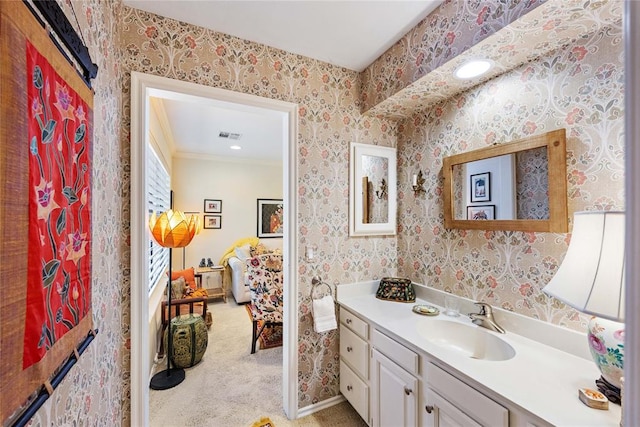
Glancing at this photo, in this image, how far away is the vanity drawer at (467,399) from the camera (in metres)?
1.01

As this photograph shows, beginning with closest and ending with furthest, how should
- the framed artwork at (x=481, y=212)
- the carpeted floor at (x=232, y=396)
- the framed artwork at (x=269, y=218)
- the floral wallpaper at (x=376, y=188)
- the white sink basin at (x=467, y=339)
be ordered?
the white sink basin at (x=467, y=339)
the framed artwork at (x=481, y=212)
the carpeted floor at (x=232, y=396)
the floral wallpaper at (x=376, y=188)
the framed artwork at (x=269, y=218)

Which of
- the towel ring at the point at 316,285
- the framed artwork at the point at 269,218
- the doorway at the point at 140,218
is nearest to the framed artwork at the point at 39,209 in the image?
the doorway at the point at 140,218

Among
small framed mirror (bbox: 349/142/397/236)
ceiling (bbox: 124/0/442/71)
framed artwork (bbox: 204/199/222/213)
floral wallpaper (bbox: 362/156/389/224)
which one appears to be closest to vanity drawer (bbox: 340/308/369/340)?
small framed mirror (bbox: 349/142/397/236)

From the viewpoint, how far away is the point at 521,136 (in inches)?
58.3

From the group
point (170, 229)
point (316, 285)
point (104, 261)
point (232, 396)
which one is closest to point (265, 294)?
point (232, 396)

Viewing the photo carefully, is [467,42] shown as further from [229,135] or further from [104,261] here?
[229,135]

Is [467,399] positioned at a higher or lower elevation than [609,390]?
lower

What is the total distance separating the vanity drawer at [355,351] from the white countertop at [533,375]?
0.28m

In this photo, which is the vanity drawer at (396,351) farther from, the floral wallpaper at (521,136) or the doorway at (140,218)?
the doorway at (140,218)

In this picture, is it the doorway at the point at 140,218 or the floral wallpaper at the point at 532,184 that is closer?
the floral wallpaper at the point at 532,184

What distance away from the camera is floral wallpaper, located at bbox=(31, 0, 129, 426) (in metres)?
0.85

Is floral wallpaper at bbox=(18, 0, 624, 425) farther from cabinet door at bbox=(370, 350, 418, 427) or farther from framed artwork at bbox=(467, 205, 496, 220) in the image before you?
cabinet door at bbox=(370, 350, 418, 427)

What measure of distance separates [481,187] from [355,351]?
1.39 m

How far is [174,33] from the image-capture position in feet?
5.30
